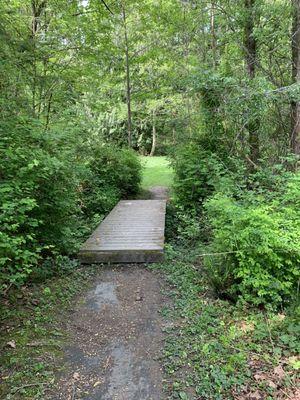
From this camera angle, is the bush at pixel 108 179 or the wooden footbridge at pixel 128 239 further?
the bush at pixel 108 179

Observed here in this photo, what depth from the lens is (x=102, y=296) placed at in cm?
385

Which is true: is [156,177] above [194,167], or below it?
below

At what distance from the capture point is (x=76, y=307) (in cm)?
359

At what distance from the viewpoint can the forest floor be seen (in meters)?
2.39

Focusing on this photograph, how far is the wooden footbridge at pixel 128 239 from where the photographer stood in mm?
4738

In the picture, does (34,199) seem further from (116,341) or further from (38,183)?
(116,341)

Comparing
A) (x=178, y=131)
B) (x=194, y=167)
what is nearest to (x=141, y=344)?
(x=194, y=167)

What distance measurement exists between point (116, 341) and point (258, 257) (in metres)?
1.71

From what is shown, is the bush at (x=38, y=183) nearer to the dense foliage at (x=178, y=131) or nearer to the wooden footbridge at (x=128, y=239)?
the dense foliage at (x=178, y=131)

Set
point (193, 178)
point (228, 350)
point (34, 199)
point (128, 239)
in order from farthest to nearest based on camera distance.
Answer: point (193, 178), point (128, 239), point (34, 199), point (228, 350)

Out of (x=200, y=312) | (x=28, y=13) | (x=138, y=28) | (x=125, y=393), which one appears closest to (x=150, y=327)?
(x=200, y=312)

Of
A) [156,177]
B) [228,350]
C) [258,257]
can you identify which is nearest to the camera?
[228,350]

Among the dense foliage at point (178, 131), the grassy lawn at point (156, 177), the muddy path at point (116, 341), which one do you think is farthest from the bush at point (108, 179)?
the muddy path at point (116, 341)

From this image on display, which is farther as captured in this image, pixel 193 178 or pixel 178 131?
pixel 178 131
